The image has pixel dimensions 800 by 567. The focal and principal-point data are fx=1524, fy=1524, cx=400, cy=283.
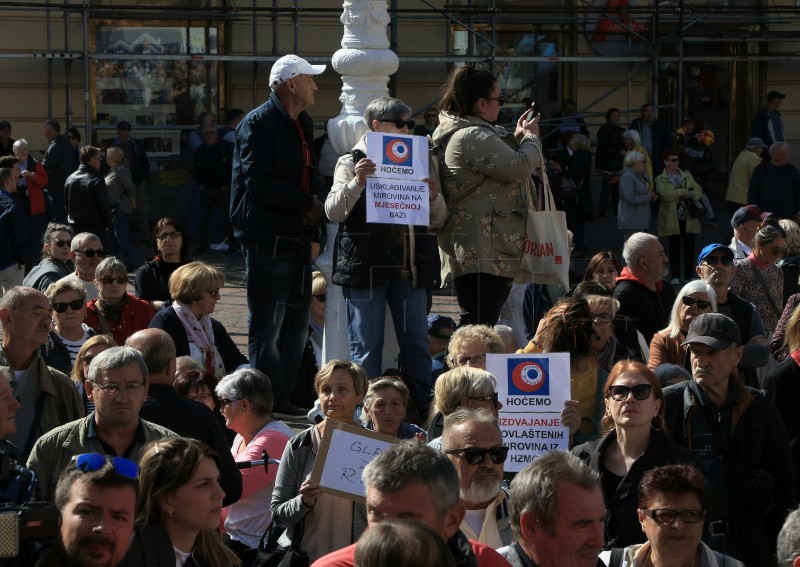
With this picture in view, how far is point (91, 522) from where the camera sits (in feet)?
13.6

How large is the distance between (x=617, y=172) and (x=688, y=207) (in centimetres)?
420

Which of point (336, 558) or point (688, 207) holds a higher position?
point (688, 207)

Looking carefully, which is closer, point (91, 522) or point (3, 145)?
point (91, 522)

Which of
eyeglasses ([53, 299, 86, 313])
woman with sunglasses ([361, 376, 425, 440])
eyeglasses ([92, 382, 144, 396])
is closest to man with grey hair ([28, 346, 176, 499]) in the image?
eyeglasses ([92, 382, 144, 396])

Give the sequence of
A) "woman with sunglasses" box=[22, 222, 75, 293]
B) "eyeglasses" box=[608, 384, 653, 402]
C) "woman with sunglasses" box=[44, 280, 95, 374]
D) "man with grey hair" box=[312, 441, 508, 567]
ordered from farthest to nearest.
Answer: "woman with sunglasses" box=[22, 222, 75, 293] → "woman with sunglasses" box=[44, 280, 95, 374] → "eyeglasses" box=[608, 384, 653, 402] → "man with grey hair" box=[312, 441, 508, 567]

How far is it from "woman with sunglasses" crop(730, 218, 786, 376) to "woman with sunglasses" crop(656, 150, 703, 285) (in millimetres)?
6069

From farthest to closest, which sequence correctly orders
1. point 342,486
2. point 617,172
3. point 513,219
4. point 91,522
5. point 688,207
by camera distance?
1. point 617,172
2. point 688,207
3. point 513,219
4. point 342,486
5. point 91,522

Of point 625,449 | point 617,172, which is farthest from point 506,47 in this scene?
point 625,449

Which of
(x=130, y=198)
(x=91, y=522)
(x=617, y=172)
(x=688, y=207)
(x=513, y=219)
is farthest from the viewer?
(x=617, y=172)

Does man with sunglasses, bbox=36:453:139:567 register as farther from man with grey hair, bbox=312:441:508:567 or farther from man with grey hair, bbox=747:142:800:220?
man with grey hair, bbox=747:142:800:220

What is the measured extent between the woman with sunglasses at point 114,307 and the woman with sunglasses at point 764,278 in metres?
3.74

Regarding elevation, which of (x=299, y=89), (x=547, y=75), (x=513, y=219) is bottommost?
(x=513, y=219)

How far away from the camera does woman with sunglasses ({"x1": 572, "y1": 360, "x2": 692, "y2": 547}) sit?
18.3 feet

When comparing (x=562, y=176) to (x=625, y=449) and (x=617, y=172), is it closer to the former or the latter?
(x=617, y=172)
